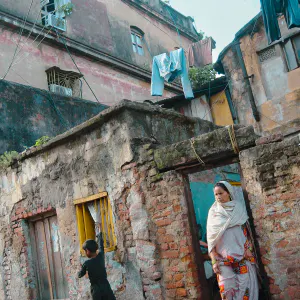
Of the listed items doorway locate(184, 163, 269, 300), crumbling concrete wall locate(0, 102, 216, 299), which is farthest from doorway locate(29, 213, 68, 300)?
doorway locate(184, 163, 269, 300)

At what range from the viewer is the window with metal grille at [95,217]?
514 cm

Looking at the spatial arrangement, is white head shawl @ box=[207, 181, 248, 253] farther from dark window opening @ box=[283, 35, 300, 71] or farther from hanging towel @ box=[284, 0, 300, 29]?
dark window opening @ box=[283, 35, 300, 71]

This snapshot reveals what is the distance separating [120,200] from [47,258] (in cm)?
227

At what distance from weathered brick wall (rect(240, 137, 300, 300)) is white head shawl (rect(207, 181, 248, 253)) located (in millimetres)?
134

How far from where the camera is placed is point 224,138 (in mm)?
4160

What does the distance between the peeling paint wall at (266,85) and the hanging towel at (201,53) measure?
2226 millimetres

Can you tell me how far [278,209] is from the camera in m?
3.66

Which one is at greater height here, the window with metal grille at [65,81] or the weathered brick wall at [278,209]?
the window with metal grille at [65,81]

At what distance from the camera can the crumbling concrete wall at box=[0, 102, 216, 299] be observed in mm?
4488

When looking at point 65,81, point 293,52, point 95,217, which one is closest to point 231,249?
point 95,217

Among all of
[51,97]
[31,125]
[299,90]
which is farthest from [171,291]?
[299,90]

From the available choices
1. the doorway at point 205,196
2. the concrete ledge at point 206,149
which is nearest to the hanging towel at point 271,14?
the doorway at point 205,196

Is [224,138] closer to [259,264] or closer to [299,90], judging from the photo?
[259,264]

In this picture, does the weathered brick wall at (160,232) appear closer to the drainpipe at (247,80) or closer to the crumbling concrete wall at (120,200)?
the crumbling concrete wall at (120,200)
